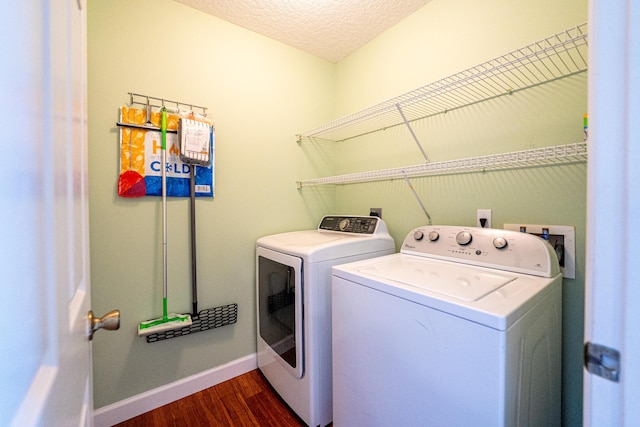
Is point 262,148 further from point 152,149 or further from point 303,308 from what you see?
point 303,308

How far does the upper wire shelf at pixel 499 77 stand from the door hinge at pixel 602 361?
1030 mm

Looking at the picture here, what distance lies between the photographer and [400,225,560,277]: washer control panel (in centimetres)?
106

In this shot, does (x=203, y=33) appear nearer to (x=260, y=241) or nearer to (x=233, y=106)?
(x=233, y=106)

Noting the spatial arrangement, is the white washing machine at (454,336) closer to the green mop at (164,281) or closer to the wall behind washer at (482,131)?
the wall behind washer at (482,131)

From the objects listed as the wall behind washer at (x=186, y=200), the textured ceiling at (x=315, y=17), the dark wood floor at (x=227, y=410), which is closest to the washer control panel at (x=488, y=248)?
the wall behind washer at (x=186, y=200)

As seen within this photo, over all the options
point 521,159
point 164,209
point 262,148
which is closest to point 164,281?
point 164,209

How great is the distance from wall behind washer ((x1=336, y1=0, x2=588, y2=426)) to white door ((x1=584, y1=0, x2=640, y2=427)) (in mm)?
991

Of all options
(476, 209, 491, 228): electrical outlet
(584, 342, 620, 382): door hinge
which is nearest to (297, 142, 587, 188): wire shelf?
(476, 209, 491, 228): electrical outlet

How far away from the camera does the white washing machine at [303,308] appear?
4.66 ft

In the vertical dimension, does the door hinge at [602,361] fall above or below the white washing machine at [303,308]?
above

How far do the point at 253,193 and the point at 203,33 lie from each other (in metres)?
1.14

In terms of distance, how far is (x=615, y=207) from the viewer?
40 cm

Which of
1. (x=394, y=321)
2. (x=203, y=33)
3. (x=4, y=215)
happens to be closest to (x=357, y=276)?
(x=394, y=321)

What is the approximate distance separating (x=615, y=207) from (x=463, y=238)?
94cm
